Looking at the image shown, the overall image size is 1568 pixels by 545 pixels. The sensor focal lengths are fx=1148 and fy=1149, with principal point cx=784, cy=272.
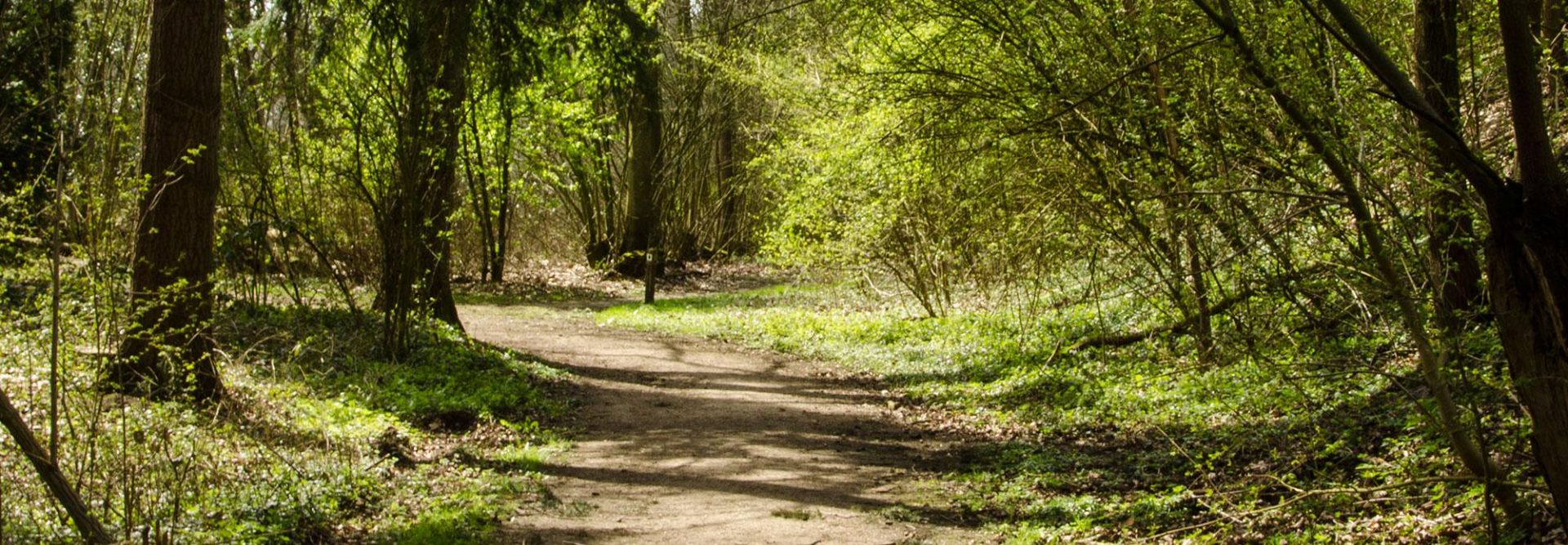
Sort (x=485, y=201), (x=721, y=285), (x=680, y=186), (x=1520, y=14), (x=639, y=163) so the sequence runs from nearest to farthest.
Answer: (x=1520, y=14) → (x=485, y=201) → (x=639, y=163) → (x=721, y=285) → (x=680, y=186)

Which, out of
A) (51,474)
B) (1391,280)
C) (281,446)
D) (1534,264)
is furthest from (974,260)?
(51,474)

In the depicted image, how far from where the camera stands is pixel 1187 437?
845cm

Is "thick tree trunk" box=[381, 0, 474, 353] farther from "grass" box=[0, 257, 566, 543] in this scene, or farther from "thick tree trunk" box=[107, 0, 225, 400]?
"thick tree trunk" box=[107, 0, 225, 400]

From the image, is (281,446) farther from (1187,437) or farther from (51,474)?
(1187,437)

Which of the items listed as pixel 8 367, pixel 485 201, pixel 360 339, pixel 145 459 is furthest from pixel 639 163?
pixel 145 459

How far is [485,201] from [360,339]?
32.8 ft

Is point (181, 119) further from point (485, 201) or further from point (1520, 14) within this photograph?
point (485, 201)

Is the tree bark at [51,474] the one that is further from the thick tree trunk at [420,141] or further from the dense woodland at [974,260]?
the thick tree trunk at [420,141]

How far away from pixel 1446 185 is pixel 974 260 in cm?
955

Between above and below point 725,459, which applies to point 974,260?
above

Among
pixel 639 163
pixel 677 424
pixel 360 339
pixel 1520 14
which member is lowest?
pixel 677 424

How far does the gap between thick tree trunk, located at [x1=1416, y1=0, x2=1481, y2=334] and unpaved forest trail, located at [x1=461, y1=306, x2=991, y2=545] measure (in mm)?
2927

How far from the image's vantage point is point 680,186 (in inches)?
1292

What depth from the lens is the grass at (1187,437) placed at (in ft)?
19.3
